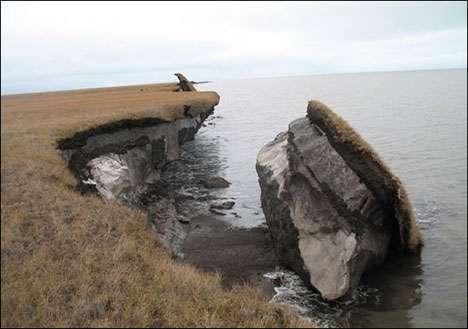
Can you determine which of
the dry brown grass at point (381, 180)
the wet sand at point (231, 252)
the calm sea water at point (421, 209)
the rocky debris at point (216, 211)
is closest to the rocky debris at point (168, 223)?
the wet sand at point (231, 252)

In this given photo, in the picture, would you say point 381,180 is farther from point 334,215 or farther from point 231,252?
point 231,252

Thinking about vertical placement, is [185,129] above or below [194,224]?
above

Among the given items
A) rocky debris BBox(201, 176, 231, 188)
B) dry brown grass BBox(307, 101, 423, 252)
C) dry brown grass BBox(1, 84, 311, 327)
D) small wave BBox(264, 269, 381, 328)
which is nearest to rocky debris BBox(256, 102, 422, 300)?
dry brown grass BBox(307, 101, 423, 252)

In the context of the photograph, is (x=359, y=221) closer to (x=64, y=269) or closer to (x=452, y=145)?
(x=64, y=269)

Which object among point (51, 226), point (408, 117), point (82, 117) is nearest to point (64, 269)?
point (51, 226)

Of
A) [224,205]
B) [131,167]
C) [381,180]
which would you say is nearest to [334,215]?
[381,180]

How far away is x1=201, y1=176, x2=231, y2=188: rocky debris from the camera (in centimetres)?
3709

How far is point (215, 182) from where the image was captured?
37.5m

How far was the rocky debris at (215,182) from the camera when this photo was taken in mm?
37094

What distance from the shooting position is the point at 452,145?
4116 cm

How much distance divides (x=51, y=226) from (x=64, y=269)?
2.44 m

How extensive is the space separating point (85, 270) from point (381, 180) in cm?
1247

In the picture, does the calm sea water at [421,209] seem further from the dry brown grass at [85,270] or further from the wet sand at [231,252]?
the dry brown grass at [85,270]

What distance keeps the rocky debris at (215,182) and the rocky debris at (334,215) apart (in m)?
15.4
